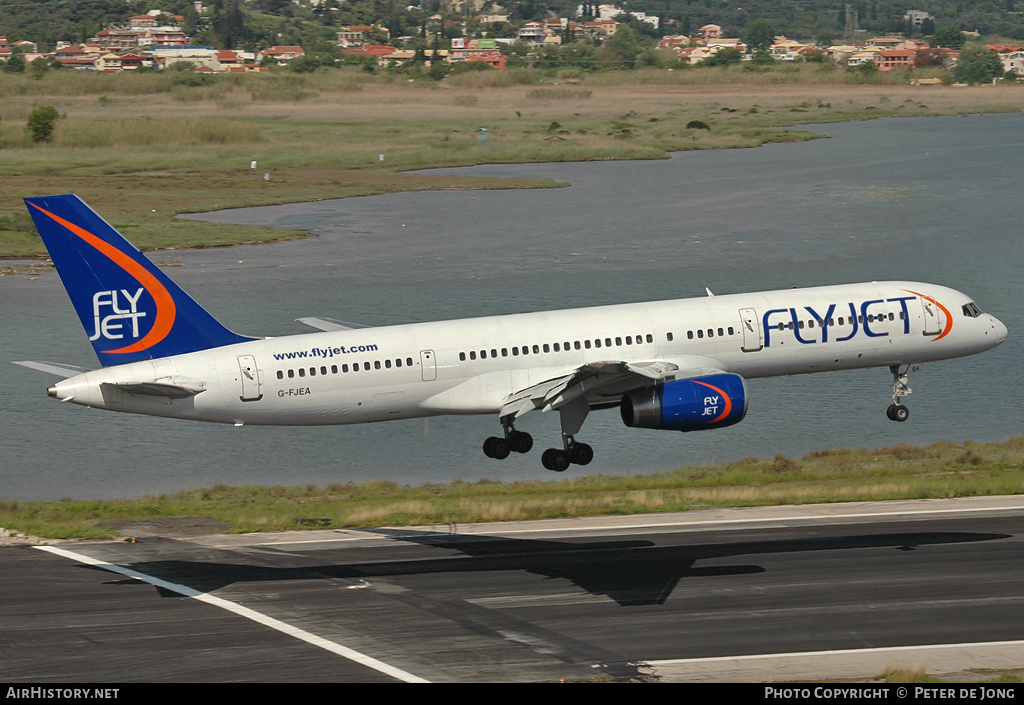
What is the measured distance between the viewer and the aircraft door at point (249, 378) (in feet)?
172

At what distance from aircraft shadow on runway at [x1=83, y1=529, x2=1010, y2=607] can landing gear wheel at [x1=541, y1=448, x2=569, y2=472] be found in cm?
657

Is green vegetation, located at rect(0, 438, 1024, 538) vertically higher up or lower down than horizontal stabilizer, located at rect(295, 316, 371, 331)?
lower down

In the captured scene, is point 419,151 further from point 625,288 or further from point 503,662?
point 503,662

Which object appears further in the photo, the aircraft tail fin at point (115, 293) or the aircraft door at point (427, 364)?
the aircraft door at point (427, 364)

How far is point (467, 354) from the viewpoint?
181ft

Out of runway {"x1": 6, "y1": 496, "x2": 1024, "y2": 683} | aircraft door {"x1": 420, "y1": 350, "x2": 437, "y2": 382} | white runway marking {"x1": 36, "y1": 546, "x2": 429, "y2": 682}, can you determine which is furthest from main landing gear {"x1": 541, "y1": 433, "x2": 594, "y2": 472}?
white runway marking {"x1": 36, "y1": 546, "x2": 429, "y2": 682}

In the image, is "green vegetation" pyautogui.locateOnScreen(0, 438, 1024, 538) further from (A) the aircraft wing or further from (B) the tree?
(B) the tree

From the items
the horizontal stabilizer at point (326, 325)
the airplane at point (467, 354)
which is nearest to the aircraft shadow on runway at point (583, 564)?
the airplane at point (467, 354)

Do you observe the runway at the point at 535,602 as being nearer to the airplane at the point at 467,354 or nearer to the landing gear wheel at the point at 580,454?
the landing gear wheel at the point at 580,454

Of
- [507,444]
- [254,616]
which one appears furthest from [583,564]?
[507,444]

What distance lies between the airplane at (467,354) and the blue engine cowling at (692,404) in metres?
0.05

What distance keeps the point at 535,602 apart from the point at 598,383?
14641 mm

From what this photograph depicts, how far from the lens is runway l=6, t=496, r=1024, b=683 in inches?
1377

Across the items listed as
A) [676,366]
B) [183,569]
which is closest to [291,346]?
[183,569]
